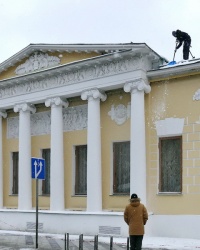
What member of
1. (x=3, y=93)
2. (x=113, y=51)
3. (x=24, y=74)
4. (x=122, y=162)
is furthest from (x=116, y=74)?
(x=3, y=93)

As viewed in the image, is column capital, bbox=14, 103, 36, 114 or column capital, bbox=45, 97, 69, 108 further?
column capital, bbox=14, 103, 36, 114

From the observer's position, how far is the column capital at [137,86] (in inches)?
640

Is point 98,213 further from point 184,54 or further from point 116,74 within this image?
point 184,54

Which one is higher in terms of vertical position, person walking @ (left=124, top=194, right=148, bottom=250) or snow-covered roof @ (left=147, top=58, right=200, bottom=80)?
snow-covered roof @ (left=147, top=58, right=200, bottom=80)

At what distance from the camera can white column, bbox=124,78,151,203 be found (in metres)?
16.1

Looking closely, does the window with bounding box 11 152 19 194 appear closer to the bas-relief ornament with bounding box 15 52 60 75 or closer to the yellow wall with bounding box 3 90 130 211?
the yellow wall with bounding box 3 90 130 211

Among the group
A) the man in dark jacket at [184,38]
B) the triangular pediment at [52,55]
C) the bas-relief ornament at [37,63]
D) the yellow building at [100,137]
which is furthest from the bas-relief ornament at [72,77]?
the man in dark jacket at [184,38]

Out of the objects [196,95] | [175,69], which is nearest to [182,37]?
[175,69]

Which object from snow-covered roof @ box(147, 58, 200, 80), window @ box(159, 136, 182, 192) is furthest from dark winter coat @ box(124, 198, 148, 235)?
snow-covered roof @ box(147, 58, 200, 80)

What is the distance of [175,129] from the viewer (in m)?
15.9

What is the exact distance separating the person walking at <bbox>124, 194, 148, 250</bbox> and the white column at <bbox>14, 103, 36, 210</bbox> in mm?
8880

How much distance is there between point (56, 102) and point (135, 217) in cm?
838

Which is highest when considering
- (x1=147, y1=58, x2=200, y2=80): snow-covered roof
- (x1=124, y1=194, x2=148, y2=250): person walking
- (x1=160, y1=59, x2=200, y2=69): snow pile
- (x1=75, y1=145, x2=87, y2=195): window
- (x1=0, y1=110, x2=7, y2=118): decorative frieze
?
(x1=160, y1=59, x2=200, y2=69): snow pile

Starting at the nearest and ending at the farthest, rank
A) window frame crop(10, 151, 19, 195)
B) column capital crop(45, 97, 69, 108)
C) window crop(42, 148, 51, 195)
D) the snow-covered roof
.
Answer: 1. the snow-covered roof
2. column capital crop(45, 97, 69, 108)
3. window crop(42, 148, 51, 195)
4. window frame crop(10, 151, 19, 195)
